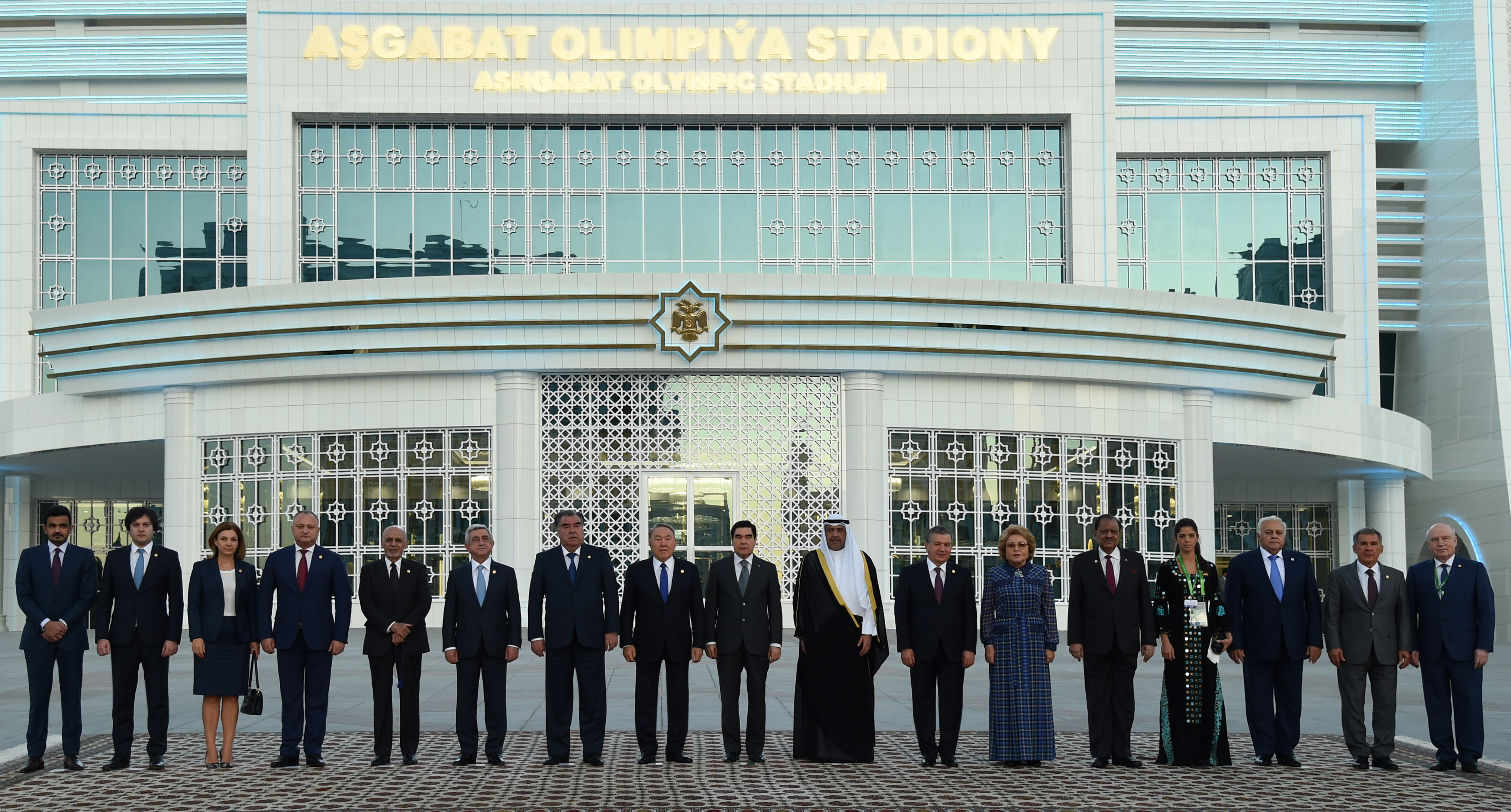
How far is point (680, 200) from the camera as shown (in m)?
27.8

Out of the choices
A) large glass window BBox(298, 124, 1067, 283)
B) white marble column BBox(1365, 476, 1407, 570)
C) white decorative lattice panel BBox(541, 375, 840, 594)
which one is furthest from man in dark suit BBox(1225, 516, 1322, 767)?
white marble column BBox(1365, 476, 1407, 570)

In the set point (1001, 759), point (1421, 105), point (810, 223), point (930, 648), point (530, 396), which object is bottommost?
point (1001, 759)

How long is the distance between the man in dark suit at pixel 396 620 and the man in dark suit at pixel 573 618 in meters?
0.85

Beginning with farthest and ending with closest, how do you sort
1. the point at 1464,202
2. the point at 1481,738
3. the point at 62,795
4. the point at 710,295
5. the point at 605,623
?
the point at 1464,202
the point at 710,295
the point at 605,623
the point at 1481,738
the point at 62,795

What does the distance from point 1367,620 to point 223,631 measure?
8.36m

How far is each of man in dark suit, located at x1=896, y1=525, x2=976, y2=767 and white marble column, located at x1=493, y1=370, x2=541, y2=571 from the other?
12770 mm

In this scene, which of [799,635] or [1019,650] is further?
[799,635]

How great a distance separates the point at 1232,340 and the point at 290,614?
18.6 meters

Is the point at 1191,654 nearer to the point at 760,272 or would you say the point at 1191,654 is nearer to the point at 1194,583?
the point at 1194,583

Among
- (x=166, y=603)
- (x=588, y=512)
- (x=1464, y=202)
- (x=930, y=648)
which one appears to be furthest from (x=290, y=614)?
(x=1464, y=202)

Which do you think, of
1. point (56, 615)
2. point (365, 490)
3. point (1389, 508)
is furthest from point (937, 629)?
point (1389, 508)

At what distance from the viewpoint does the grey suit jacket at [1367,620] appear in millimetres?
11148

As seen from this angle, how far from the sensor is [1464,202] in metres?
31.8

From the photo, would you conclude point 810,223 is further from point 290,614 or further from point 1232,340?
point 290,614
